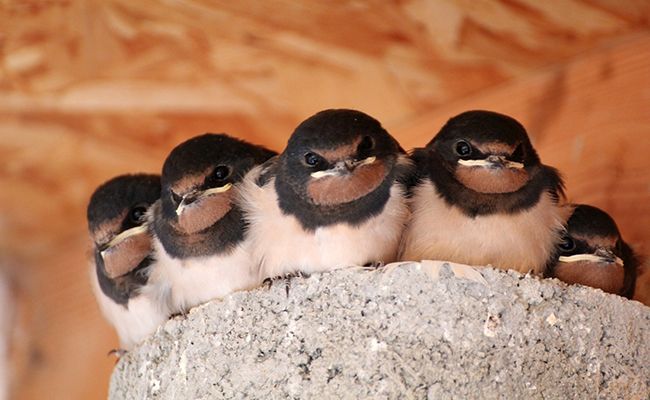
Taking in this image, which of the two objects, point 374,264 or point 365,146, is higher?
point 365,146

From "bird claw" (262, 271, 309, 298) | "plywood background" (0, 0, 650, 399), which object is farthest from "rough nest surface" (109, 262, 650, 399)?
"plywood background" (0, 0, 650, 399)

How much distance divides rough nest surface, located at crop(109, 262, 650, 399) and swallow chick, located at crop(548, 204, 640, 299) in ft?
0.71

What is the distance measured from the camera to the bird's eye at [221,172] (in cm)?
288

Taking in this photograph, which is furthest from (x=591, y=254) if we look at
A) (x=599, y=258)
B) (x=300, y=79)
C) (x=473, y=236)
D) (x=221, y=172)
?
(x=300, y=79)

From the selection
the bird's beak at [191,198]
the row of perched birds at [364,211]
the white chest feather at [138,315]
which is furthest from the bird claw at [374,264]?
the white chest feather at [138,315]

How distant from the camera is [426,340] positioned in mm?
2490

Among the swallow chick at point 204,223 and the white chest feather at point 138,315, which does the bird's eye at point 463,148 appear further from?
the white chest feather at point 138,315

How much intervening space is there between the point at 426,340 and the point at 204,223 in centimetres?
66

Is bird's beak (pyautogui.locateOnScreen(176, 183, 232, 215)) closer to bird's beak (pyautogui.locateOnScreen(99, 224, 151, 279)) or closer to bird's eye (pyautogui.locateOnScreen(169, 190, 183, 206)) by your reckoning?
bird's eye (pyautogui.locateOnScreen(169, 190, 183, 206))

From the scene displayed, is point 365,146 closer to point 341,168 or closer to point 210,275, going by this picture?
point 341,168

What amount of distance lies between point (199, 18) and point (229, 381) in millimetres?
1141

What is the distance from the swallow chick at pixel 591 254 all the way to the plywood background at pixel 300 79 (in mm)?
420

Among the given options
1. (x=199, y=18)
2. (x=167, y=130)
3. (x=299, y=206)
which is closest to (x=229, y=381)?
(x=299, y=206)

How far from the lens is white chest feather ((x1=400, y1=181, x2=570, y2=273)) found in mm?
2725
